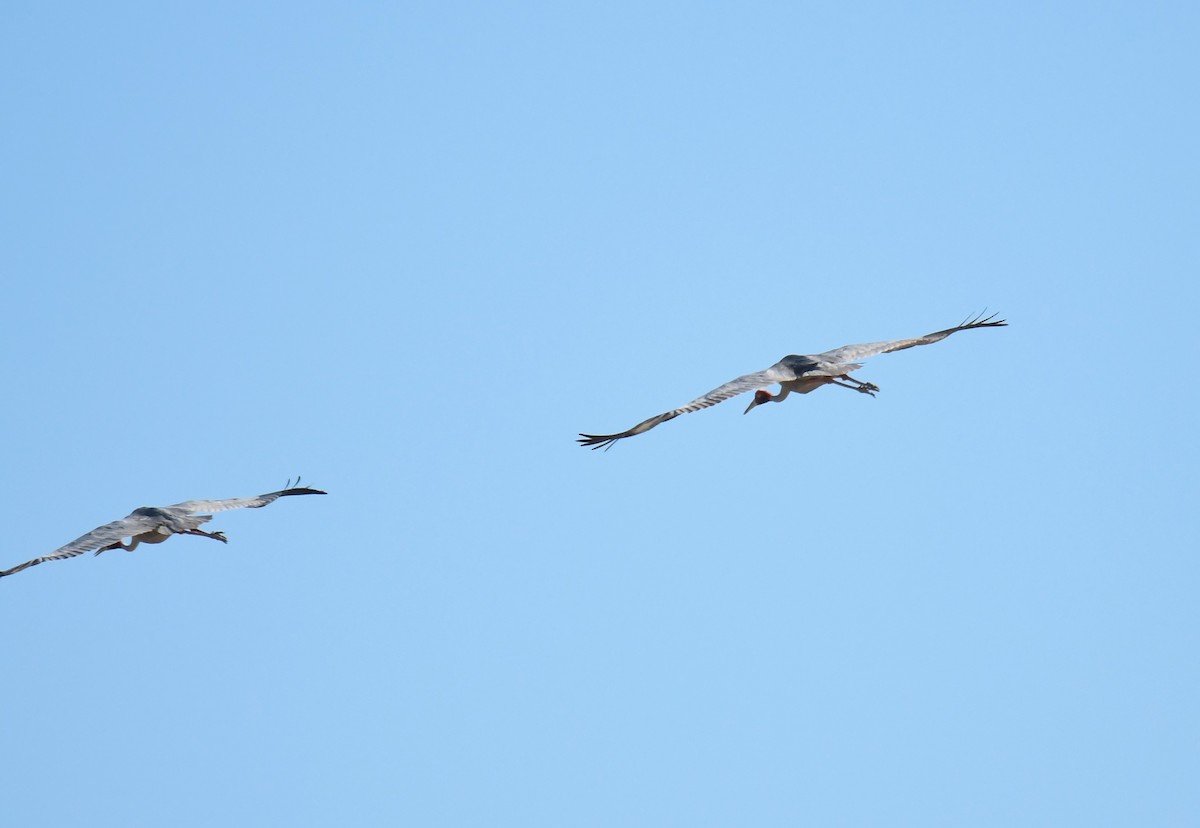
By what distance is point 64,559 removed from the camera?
47375mm

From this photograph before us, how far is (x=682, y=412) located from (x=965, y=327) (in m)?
9.32

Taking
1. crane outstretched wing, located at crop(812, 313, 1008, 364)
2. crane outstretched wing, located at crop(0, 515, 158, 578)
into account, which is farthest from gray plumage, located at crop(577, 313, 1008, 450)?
crane outstretched wing, located at crop(0, 515, 158, 578)

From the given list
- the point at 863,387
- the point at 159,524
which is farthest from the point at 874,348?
the point at 159,524

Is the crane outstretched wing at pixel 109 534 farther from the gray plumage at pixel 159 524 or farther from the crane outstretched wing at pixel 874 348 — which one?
the crane outstretched wing at pixel 874 348

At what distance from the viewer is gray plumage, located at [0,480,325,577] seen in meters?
49.0

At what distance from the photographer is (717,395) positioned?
43.6 metres

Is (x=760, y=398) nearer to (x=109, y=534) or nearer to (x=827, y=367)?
(x=827, y=367)

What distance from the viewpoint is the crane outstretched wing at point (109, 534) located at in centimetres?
4812

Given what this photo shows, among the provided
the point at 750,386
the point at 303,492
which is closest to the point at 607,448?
the point at 750,386

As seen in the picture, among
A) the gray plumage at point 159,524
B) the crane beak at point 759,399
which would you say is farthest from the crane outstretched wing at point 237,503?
the crane beak at point 759,399

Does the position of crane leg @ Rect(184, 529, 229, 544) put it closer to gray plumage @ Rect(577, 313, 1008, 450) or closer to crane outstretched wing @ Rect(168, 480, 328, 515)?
crane outstretched wing @ Rect(168, 480, 328, 515)

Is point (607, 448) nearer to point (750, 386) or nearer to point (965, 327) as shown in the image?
point (750, 386)

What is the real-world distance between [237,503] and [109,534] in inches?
135

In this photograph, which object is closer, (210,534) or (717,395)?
(717,395)
